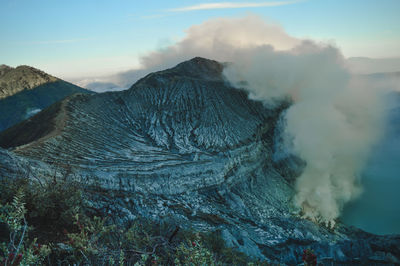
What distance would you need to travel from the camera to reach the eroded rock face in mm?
26156

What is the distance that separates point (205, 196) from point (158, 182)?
6.35 m

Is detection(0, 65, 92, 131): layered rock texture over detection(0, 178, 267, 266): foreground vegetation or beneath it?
over

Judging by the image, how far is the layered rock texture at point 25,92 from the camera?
117831 mm

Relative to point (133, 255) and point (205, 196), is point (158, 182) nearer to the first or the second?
point (205, 196)

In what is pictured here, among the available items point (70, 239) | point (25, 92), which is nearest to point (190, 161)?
point (70, 239)

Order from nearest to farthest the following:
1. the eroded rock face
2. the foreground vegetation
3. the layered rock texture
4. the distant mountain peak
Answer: the foreground vegetation < the eroded rock face < the layered rock texture < the distant mountain peak

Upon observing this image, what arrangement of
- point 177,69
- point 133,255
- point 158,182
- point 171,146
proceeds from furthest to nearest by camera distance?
point 177,69, point 171,146, point 158,182, point 133,255

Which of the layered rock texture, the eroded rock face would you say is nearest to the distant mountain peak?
the layered rock texture

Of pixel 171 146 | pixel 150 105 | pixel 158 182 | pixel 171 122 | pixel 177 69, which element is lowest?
pixel 158 182

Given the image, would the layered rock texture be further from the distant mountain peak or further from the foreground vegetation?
the foreground vegetation

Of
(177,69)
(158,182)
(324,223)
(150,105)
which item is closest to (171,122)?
(150,105)

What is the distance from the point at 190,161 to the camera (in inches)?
1483

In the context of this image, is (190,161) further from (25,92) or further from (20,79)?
(20,79)

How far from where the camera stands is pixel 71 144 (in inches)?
1342
